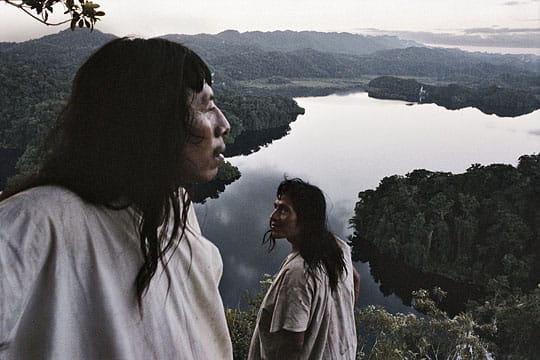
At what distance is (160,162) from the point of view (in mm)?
616

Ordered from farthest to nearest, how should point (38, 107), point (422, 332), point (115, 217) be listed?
point (38, 107), point (422, 332), point (115, 217)

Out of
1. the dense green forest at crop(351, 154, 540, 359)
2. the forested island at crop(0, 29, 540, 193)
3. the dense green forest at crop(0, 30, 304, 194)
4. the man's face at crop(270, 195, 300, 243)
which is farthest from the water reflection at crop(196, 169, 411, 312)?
the man's face at crop(270, 195, 300, 243)

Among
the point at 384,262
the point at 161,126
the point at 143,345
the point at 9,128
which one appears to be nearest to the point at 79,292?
the point at 143,345

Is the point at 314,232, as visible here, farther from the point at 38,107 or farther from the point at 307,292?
the point at 38,107

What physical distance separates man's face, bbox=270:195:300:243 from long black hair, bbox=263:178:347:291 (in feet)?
0.04

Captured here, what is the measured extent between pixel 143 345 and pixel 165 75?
0.37 metres

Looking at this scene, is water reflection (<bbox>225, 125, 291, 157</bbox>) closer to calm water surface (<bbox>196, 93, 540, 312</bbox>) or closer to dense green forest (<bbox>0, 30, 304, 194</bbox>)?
dense green forest (<bbox>0, 30, 304, 194</bbox>)

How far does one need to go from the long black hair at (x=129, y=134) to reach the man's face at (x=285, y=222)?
900 mm

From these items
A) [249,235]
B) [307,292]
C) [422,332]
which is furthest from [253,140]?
[307,292]

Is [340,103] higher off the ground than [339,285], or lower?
lower

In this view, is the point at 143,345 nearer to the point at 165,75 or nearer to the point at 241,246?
the point at 165,75

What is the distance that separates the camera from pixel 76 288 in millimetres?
532

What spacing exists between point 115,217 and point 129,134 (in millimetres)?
112

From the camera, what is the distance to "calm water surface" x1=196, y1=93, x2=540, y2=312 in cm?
2045
